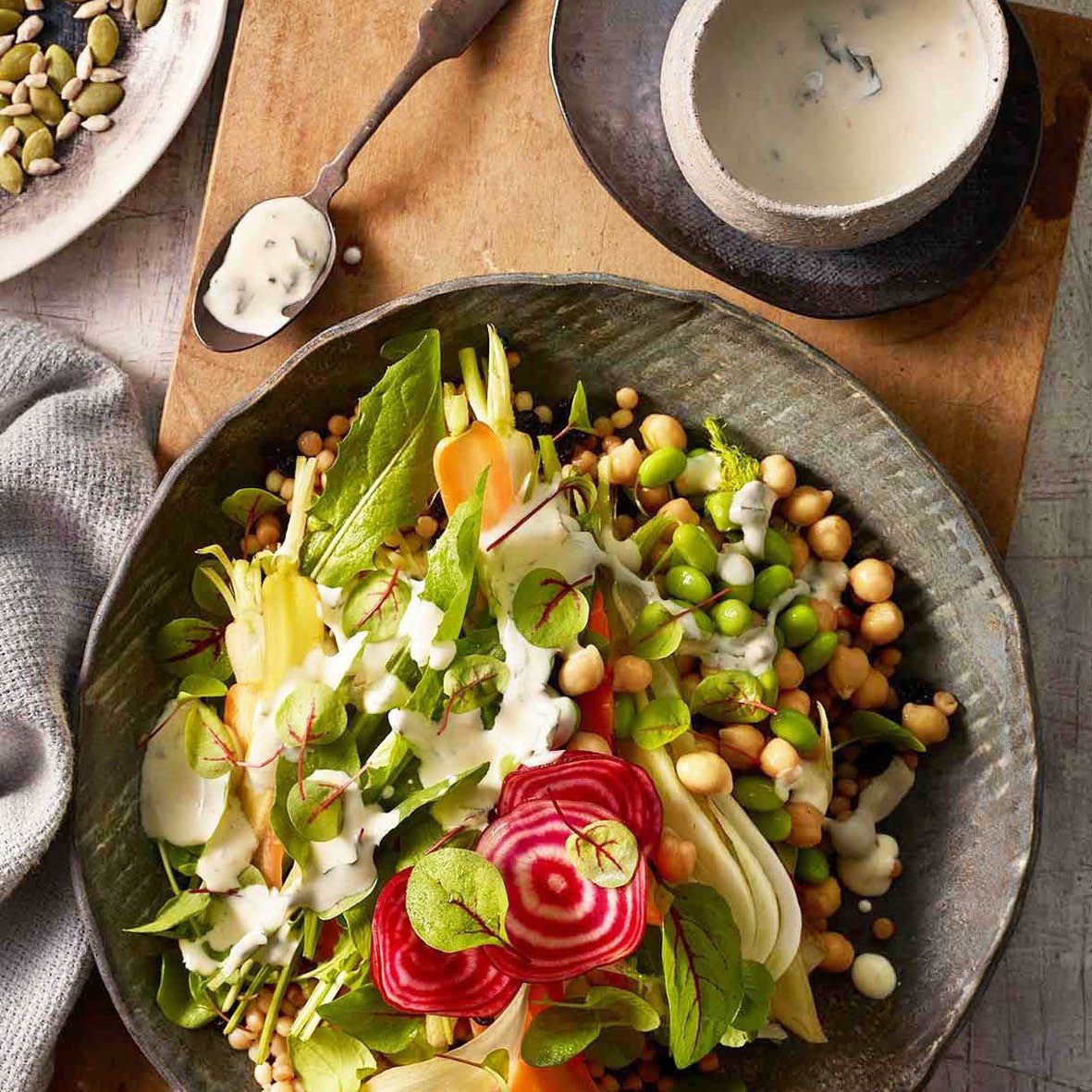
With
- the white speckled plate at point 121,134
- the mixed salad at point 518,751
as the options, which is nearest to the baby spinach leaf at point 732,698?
the mixed salad at point 518,751

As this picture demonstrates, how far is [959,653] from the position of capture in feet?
4.34

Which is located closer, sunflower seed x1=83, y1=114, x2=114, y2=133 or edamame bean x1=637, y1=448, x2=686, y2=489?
edamame bean x1=637, y1=448, x2=686, y2=489

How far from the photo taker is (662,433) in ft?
4.43

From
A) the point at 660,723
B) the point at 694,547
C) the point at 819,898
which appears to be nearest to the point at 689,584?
the point at 694,547

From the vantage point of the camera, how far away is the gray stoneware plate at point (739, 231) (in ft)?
4.42

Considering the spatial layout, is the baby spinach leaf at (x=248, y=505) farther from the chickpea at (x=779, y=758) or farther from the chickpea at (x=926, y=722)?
the chickpea at (x=926, y=722)

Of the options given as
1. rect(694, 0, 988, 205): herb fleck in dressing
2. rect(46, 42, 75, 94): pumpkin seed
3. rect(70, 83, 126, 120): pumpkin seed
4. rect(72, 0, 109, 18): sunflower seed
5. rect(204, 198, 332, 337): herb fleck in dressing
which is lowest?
rect(204, 198, 332, 337): herb fleck in dressing

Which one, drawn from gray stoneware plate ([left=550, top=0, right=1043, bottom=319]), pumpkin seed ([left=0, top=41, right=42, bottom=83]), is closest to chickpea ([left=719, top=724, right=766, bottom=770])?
gray stoneware plate ([left=550, top=0, right=1043, bottom=319])

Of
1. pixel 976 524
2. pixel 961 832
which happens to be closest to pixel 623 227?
pixel 976 524

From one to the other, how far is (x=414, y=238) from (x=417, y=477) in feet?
1.16

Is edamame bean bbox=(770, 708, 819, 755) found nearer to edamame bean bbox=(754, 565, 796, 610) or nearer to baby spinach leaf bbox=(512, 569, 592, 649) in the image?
edamame bean bbox=(754, 565, 796, 610)

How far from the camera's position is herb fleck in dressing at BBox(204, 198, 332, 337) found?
4.71 ft

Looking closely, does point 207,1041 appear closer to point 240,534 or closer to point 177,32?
point 240,534

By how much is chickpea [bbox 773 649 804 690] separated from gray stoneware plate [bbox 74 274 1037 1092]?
161mm
